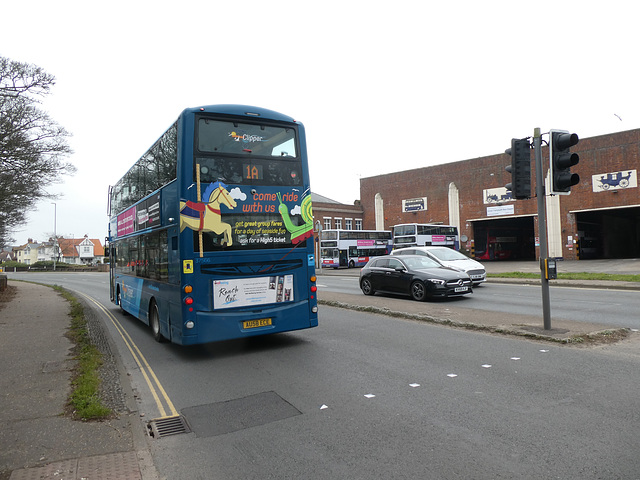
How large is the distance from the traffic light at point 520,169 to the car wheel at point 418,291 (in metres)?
5.91

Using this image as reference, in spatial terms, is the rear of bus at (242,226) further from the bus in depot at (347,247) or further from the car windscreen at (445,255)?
the bus in depot at (347,247)

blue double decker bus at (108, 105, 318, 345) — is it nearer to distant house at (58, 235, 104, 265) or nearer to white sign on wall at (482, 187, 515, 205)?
white sign on wall at (482, 187, 515, 205)

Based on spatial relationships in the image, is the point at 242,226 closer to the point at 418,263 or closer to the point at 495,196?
the point at 418,263

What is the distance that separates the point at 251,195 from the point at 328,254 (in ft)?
123

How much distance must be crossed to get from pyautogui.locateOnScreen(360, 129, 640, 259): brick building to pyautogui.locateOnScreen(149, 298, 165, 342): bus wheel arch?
3311cm

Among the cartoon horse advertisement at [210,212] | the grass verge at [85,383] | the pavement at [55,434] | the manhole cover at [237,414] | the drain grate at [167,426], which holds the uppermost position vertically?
the cartoon horse advertisement at [210,212]

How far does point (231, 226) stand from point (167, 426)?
359 centimetres

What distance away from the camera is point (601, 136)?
39.8 metres

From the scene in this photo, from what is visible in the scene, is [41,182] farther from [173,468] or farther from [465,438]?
[465,438]

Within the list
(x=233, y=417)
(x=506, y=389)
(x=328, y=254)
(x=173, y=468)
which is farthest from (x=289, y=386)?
(x=328, y=254)

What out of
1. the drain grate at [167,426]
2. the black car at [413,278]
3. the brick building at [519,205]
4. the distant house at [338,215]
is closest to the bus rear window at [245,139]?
the drain grate at [167,426]

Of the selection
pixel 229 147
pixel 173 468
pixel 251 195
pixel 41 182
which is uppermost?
pixel 41 182

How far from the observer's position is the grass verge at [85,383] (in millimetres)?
4789

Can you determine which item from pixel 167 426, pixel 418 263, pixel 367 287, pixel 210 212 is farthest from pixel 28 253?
pixel 167 426
